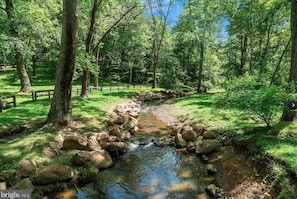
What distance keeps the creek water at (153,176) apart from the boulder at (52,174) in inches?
36.1

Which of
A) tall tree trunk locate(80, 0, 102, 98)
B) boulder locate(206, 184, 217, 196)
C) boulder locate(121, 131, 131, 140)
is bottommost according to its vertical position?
boulder locate(206, 184, 217, 196)

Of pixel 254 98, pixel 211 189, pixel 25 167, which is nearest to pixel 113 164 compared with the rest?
pixel 25 167

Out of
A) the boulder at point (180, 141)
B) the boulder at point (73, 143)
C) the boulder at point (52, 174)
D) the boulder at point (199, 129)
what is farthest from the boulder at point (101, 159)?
the boulder at point (199, 129)

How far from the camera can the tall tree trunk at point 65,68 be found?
29.3 feet

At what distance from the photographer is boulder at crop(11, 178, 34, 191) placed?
589 cm

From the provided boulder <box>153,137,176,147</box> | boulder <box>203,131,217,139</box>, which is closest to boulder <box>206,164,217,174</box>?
boulder <box>203,131,217,139</box>

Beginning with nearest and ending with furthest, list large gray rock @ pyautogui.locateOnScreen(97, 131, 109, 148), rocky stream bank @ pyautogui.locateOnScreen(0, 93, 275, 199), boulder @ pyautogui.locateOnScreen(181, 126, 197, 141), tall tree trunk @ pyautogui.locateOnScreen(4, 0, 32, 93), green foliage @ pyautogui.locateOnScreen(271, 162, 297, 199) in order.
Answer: green foliage @ pyautogui.locateOnScreen(271, 162, 297, 199) < rocky stream bank @ pyautogui.locateOnScreen(0, 93, 275, 199) < large gray rock @ pyautogui.locateOnScreen(97, 131, 109, 148) < boulder @ pyautogui.locateOnScreen(181, 126, 197, 141) < tall tree trunk @ pyautogui.locateOnScreen(4, 0, 32, 93)

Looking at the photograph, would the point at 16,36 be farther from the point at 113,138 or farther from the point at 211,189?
the point at 211,189

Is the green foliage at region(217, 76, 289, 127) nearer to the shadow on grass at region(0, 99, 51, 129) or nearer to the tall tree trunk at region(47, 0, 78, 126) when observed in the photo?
Result: the tall tree trunk at region(47, 0, 78, 126)

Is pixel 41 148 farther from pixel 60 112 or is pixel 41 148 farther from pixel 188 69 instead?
pixel 188 69

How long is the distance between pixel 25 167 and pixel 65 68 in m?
4.33

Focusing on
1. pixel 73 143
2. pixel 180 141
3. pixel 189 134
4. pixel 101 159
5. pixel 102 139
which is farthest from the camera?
pixel 189 134

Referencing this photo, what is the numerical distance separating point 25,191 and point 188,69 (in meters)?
38.5

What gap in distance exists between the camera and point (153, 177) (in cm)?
726
